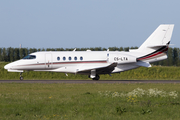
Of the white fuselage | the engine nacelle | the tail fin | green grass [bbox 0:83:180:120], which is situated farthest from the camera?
the tail fin

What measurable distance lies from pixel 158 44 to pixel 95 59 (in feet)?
26.0

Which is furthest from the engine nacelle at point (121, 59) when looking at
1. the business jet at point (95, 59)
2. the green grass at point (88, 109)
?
the green grass at point (88, 109)

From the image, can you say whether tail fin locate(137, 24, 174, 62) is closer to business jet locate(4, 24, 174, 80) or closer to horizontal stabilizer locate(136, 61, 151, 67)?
business jet locate(4, 24, 174, 80)

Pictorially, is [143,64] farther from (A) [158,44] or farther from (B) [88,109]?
(B) [88,109]

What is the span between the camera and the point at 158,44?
111 feet

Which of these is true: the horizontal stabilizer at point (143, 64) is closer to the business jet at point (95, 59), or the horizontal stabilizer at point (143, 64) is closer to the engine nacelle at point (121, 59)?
the business jet at point (95, 59)

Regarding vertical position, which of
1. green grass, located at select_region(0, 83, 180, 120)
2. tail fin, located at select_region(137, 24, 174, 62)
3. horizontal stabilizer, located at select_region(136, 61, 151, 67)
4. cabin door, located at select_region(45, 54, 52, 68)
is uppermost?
tail fin, located at select_region(137, 24, 174, 62)

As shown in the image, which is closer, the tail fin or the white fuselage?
the white fuselage

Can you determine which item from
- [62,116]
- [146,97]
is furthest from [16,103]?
[146,97]

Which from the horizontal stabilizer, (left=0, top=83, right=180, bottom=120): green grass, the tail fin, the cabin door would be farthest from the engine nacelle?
(left=0, top=83, right=180, bottom=120): green grass

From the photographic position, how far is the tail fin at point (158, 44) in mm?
33625

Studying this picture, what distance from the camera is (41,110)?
12648mm

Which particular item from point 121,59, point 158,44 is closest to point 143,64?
point 158,44

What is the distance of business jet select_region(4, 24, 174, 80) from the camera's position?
31.3 metres
